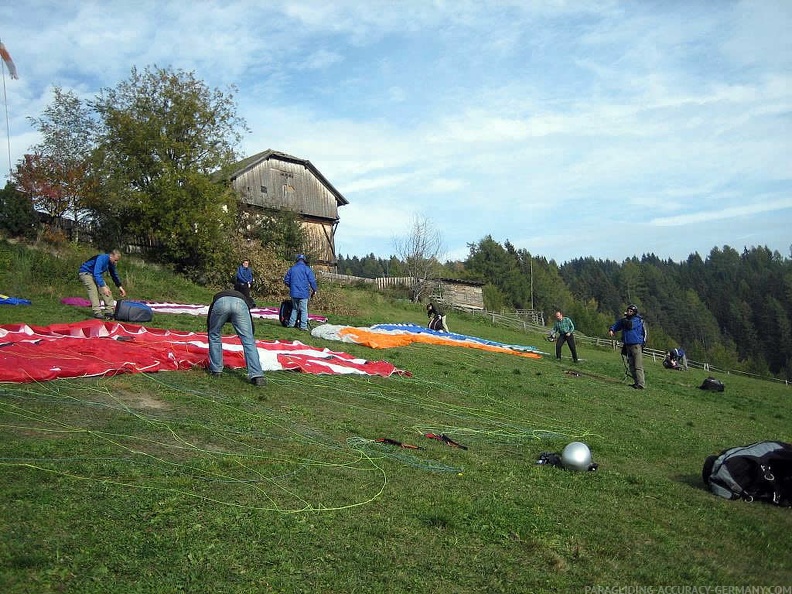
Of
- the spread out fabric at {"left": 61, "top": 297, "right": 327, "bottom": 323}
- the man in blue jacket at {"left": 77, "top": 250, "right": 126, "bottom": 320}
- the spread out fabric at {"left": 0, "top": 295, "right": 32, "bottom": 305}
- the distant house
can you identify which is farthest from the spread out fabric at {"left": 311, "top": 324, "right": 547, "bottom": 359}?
the distant house

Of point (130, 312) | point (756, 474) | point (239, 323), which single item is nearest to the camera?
point (756, 474)

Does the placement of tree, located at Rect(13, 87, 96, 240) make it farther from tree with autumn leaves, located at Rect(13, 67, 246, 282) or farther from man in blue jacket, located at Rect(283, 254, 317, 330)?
man in blue jacket, located at Rect(283, 254, 317, 330)

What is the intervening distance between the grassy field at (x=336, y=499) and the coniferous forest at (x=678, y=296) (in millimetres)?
72272

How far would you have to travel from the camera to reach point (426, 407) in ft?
33.8

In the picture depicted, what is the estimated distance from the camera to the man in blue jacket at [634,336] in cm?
1662

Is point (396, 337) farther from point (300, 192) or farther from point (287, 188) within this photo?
point (300, 192)

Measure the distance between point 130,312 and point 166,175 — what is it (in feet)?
46.7

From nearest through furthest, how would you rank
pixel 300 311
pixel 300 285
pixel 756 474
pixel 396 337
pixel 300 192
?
pixel 756 474
pixel 300 285
pixel 300 311
pixel 396 337
pixel 300 192

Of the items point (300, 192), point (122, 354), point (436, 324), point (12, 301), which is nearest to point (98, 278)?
point (12, 301)

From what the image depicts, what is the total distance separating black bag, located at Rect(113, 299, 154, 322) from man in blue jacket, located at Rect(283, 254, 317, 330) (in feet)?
11.4

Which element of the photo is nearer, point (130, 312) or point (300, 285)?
point (130, 312)

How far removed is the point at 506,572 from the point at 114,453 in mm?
3751

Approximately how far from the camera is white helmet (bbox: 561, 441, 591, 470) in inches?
277

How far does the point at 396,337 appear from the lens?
18.7m
